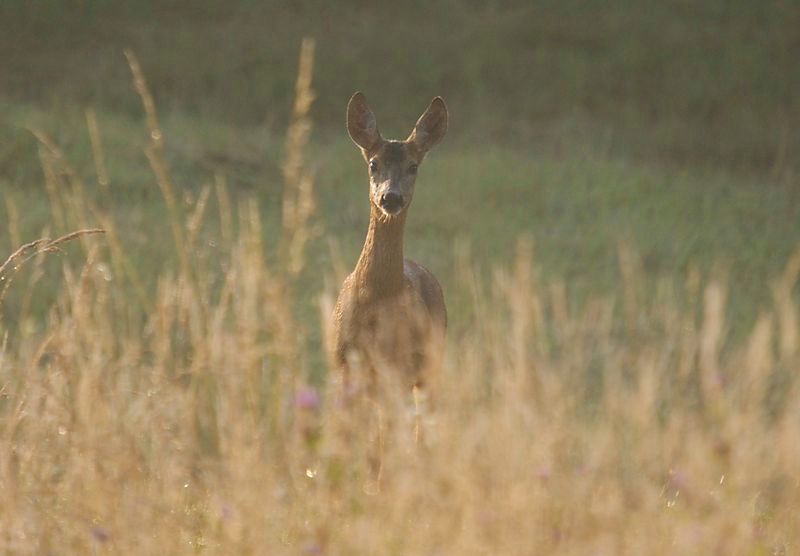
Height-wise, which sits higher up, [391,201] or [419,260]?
[391,201]

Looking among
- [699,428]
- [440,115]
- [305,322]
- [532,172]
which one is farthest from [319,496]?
[532,172]

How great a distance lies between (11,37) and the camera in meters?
28.6

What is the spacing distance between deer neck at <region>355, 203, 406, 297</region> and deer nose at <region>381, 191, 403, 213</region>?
0.22m

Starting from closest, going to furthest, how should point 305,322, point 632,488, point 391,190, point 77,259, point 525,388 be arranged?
point 525,388
point 632,488
point 391,190
point 305,322
point 77,259

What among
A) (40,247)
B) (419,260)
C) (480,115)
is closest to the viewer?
(40,247)

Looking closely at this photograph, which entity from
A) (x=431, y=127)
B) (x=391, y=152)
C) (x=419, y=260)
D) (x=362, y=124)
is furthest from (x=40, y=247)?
(x=419, y=260)

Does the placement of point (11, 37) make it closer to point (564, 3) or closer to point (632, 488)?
point (564, 3)

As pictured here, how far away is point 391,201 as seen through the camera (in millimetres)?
7246

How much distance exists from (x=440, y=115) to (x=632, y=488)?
3583 millimetres

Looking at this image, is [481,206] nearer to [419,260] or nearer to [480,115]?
[419,260]

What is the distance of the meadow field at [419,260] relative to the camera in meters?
4.66

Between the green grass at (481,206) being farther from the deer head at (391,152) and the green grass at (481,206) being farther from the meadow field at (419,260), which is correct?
the deer head at (391,152)

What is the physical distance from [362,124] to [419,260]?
750 cm

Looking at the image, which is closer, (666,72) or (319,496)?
(319,496)
